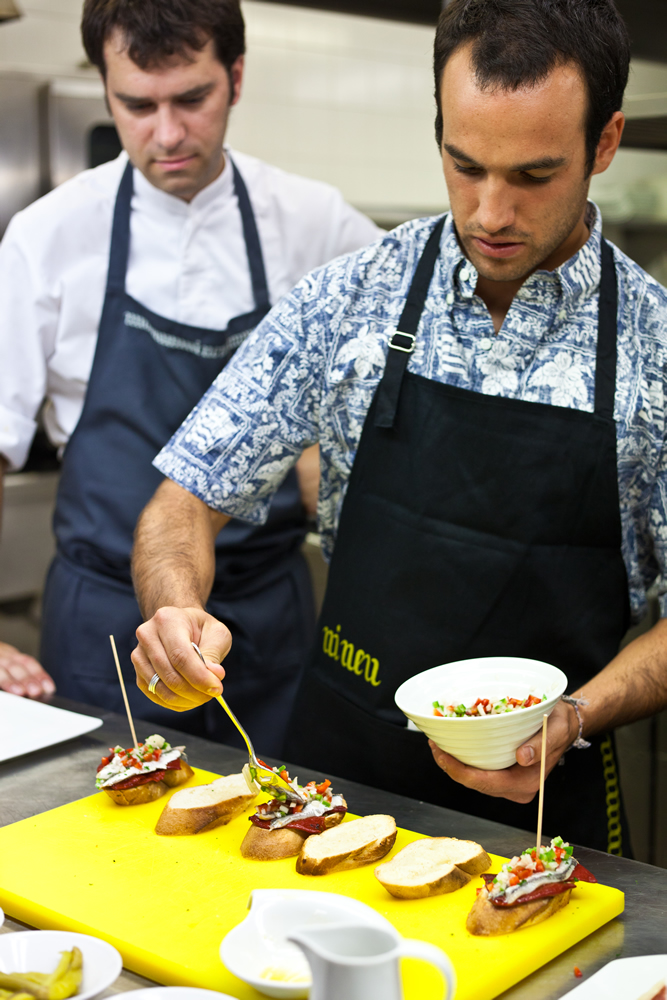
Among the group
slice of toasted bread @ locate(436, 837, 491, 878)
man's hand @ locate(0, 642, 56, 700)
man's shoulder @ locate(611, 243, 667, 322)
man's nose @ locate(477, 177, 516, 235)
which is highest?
man's nose @ locate(477, 177, 516, 235)

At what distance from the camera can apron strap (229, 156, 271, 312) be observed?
7.86 ft

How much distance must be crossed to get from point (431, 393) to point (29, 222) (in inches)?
43.3

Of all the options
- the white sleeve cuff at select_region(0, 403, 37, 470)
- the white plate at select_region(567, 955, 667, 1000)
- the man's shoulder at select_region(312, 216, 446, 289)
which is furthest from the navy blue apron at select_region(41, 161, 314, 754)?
the white plate at select_region(567, 955, 667, 1000)

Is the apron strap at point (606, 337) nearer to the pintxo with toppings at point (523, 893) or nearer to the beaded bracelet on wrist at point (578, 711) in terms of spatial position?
the beaded bracelet on wrist at point (578, 711)

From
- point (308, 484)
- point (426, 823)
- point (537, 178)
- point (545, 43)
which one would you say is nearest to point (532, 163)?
point (537, 178)

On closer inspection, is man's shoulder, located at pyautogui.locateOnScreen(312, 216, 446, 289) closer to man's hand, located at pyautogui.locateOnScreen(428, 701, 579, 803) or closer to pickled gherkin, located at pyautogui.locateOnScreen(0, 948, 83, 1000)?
man's hand, located at pyautogui.locateOnScreen(428, 701, 579, 803)

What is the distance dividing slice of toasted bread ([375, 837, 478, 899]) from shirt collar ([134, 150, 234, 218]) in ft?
5.13

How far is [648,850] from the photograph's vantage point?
2.64 metres

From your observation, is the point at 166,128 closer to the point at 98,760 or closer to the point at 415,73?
the point at 98,760

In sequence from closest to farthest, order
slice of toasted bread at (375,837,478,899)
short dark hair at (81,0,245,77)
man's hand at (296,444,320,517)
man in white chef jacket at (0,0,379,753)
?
slice of toasted bread at (375,837,478,899), short dark hair at (81,0,245,77), man in white chef jacket at (0,0,379,753), man's hand at (296,444,320,517)

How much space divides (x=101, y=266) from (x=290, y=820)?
1.42 meters

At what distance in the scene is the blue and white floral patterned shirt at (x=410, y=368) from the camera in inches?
64.8

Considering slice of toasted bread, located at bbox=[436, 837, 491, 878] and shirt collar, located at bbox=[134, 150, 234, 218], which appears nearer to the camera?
slice of toasted bread, located at bbox=[436, 837, 491, 878]

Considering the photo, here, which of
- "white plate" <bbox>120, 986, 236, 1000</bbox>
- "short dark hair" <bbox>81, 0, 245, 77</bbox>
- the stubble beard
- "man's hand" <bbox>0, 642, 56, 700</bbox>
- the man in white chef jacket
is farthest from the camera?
the man in white chef jacket
